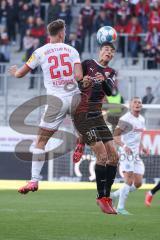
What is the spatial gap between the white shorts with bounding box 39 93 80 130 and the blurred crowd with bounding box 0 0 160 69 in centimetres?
1477

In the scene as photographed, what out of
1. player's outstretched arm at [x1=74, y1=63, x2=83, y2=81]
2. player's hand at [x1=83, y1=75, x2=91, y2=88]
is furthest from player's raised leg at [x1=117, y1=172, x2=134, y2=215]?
player's outstretched arm at [x1=74, y1=63, x2=83, y2=81]

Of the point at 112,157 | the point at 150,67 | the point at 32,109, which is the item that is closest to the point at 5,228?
the point at 112,157

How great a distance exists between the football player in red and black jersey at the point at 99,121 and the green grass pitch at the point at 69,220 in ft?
1.76

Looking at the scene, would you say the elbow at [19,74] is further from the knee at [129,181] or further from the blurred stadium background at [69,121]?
the knee at [129,181]

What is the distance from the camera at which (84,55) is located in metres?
28.3

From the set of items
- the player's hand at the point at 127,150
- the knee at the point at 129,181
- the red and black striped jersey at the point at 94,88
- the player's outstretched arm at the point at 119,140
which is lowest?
the knee at the point at 129,181

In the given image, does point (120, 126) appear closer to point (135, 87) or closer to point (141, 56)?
point (135, 87)

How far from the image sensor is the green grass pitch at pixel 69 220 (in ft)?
36.1

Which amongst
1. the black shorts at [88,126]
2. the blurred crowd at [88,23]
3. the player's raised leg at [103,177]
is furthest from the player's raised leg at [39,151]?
the blurred crowd at [88,23]

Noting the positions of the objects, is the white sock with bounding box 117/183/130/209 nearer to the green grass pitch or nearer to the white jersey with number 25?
the green grass pitch

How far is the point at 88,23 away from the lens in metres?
28.7

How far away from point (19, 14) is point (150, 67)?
5.11 meters

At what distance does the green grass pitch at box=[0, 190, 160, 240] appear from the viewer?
36.1 feet

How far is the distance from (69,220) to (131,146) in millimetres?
4524
